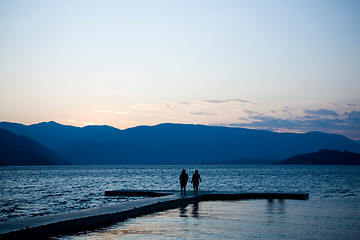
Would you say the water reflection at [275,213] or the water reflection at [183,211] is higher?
the water reflection at [183,211]

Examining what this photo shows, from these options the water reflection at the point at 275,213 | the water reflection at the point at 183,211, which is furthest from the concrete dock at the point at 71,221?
A: the water reflection at the point at 275,213

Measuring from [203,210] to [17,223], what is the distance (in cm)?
1074

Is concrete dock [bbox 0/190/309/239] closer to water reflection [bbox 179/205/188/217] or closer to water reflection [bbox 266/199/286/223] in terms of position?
water reflection [bbox 179/205/188/217]

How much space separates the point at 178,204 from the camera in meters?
26.3

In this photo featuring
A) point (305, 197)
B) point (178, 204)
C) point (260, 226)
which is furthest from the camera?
point (305, 197)

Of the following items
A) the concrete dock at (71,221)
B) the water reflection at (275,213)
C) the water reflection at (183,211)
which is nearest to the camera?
the concrete dock at (71,221)

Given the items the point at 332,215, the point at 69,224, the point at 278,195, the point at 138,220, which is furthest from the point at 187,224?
the point at 278,195

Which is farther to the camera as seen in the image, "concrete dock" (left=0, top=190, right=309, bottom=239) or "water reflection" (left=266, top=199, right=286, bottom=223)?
"water reflection" (left=266, top=199, right=286, bottom=223)

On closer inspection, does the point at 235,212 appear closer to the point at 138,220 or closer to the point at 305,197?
the point at 138,220

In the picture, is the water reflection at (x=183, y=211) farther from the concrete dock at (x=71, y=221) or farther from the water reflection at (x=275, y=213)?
the water reflection at (x=275, y=213)

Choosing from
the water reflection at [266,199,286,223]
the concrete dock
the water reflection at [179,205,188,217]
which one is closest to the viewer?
the concrete dock

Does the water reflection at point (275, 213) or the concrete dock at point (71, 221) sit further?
the water reflection at point (275, 213)

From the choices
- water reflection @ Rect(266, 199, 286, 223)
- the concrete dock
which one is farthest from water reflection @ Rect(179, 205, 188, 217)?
water reflection @ Rect(266, 199, 286, 223)

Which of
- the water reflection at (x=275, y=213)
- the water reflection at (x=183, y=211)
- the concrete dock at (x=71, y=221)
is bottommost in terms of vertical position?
the water reflection at (x=275, y=213)
